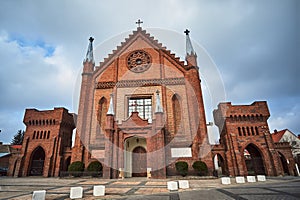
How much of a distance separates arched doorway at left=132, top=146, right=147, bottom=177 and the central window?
4.22 m

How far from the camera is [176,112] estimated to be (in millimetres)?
22359

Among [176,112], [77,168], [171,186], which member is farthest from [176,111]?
[171,186]

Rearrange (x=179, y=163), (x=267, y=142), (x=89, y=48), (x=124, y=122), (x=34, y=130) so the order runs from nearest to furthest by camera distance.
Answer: (x=179, y=163) → (x=124, y=122) → (x=267, y=142) → (x=34, y=130) → (x=89, y=48)

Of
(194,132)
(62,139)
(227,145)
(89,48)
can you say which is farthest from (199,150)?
(89,48)

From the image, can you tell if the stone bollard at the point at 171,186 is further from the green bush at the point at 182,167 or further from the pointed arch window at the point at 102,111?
the pointed arch window at the point at 102,111

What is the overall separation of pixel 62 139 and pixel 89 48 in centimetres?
1413

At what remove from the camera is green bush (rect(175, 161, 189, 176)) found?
17703 mm

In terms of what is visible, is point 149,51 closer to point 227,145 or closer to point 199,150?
point 199,150

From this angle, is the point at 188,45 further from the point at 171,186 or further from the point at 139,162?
the point at 171,186

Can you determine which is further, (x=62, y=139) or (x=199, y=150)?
(x=62, y=139)

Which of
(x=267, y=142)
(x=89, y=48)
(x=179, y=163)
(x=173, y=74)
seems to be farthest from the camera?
(x=89, y=48)

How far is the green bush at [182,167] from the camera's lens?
17.7 m

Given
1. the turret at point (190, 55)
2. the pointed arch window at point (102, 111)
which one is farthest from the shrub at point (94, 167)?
the turret at point (190, 55)

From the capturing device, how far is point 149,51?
26.1m
